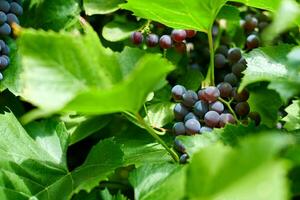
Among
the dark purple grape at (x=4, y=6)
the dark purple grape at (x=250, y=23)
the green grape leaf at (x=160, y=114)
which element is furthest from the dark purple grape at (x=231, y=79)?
the dark purple grape at (x=4, y=6)

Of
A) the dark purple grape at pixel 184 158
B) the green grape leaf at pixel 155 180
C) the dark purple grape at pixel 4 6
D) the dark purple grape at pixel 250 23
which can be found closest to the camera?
the green grape leaf at pixel 155 180

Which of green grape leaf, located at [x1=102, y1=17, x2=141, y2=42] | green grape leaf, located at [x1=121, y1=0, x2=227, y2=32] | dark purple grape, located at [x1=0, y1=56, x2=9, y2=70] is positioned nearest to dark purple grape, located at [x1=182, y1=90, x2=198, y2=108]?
green grape leaf, located at [x1=121, y1=0, x2=227, y2=32]

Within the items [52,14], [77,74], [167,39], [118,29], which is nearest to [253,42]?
[167,39]

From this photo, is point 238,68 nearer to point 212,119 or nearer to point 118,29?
point 212,119

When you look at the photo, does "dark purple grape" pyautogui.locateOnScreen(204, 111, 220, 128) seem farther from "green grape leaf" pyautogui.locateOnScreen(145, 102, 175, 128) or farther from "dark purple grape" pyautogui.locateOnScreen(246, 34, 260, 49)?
"dark purple grape" pyautogui.locateOnScreen(246, 34, 260, 49)

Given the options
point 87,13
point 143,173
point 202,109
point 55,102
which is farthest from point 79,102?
point 87,13

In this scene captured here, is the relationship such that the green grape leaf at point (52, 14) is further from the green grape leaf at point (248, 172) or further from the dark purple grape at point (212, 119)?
the green grape leaf at point (248, 172)
